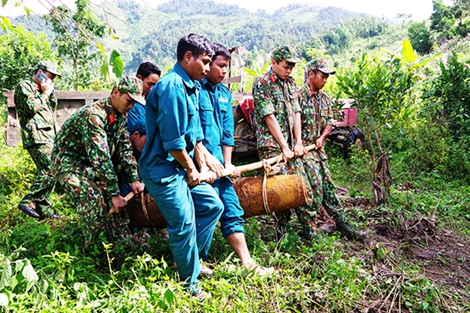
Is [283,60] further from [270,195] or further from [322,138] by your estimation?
[270,195]

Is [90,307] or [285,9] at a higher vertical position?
[285,9]

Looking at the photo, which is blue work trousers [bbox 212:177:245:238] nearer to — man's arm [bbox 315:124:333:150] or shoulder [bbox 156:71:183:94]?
shoulder [bbox 156:71:183:94]

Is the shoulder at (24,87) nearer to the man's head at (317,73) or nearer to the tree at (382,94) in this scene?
the man's head at (317,73)

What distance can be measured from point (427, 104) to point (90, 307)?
835cm

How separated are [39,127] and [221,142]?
8.81 feet

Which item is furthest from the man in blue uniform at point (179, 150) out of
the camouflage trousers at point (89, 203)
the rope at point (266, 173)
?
the rope at point (266, 173)

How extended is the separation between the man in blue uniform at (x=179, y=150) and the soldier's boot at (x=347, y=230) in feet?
6.84

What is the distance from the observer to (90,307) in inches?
101

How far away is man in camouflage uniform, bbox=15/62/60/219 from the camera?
5121mm

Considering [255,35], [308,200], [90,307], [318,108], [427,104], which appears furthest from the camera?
[255,35]

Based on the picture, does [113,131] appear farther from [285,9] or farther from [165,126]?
[285,9]

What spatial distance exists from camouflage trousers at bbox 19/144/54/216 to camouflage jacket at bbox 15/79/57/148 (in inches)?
4.3

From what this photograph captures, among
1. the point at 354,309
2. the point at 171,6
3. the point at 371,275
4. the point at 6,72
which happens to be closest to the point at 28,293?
the point at 354,309

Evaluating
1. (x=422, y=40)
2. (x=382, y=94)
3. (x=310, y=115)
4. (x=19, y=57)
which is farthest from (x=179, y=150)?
(x=422, y=40)
